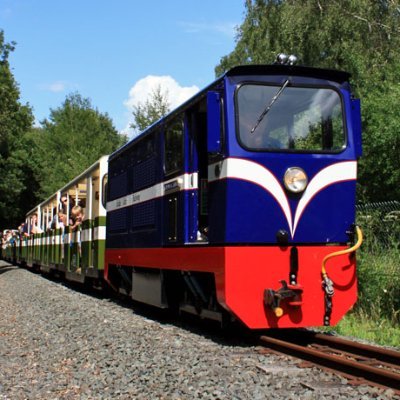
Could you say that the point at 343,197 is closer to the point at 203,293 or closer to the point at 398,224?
the point at 203,293

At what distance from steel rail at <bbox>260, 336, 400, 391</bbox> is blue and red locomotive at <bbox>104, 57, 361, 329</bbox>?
402 mm

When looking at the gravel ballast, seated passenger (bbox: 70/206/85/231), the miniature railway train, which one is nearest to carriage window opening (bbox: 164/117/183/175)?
the miniature railway train

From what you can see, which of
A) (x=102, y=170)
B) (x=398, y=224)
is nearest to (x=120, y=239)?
(x=102, y=170)

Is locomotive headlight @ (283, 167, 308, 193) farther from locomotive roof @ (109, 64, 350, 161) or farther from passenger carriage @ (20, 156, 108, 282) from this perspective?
passenger carriage @ (20, 156, 108, 282)

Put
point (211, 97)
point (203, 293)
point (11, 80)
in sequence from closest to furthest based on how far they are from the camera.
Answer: point (211, 97) → point (203, 293) → point (11, 80)

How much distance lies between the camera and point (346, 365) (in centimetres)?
552

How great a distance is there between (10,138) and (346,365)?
31.0m

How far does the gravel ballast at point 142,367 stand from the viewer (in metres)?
4.97

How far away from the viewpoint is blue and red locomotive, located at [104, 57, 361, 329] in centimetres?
684

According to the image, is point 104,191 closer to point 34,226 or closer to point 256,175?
point 256,175

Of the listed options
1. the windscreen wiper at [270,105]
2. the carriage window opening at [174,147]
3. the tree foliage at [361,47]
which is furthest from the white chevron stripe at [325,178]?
the tree foliage at [361,47]

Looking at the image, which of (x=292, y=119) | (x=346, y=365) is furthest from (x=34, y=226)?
(x=346, y=365)

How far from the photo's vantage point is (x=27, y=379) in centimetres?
567

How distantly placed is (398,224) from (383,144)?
922 centimetres
